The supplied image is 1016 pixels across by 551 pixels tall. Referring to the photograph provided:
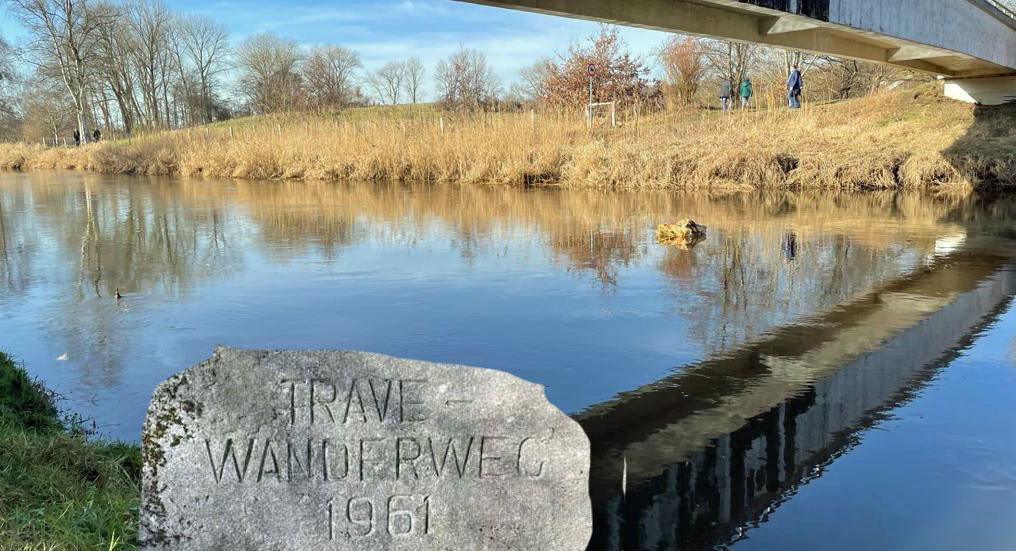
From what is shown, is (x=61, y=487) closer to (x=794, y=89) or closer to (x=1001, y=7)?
(x=1001, y=7)

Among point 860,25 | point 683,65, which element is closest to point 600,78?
point 683,65

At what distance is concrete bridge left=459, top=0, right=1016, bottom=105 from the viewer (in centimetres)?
1019

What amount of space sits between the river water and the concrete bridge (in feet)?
9.52

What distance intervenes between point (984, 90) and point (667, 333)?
21.8m

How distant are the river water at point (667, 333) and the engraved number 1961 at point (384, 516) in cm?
76

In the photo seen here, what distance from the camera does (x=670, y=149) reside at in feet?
62.5

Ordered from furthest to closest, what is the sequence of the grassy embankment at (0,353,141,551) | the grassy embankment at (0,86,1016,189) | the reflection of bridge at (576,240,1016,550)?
the grassy embankment at (0,86,1016,189), the reflection of bridge at (576,240,1016,550), the grassy embankment at (0,353,141,551)

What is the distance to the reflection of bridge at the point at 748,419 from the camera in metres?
3.04

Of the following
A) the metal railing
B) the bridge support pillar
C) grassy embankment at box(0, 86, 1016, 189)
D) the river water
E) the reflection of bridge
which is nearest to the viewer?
the reflection of bridge

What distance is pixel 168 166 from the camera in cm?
2920

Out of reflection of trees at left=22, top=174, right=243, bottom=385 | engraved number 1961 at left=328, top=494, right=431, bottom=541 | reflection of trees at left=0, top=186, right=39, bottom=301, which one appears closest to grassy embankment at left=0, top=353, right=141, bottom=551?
engraved number 1961 at left=328, top=494, right=431, bottom=541

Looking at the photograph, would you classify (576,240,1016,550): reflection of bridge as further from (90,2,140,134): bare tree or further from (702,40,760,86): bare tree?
(90,2,140,134): bare tree

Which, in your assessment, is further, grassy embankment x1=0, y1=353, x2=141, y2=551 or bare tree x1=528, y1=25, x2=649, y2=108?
bare tree x1=528, y1=25, x2=649, y2=108

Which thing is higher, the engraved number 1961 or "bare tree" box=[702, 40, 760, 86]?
"bare tree" box=[702, 40, 760, 86]
